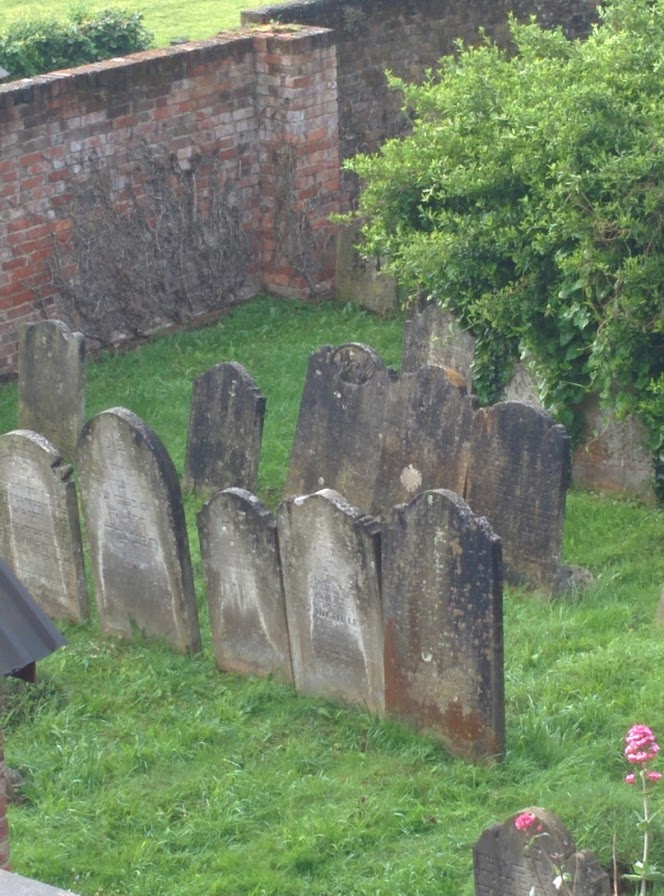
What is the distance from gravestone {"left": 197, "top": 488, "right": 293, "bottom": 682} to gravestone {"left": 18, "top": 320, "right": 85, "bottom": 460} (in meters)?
2.95

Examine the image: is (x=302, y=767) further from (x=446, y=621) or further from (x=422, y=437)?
(x=422, y=437)

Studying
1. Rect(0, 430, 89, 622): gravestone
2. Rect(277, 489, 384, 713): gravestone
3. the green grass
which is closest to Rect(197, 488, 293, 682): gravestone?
Rect(277, 489, 384, 713): gravestone

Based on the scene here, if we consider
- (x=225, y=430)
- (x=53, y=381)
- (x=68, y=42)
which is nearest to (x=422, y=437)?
(x=225, y=430)

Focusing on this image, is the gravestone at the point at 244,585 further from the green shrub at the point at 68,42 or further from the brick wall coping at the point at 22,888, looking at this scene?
the green shrub at the point at 68,42

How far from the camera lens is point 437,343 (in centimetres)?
1059

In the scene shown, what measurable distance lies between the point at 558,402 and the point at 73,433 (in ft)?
10.7

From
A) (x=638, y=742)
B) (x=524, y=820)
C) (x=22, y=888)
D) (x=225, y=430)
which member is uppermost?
(x=22, y=888)

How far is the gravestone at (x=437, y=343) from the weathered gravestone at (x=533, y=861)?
509 cm

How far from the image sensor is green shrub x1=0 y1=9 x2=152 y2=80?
16078 mm

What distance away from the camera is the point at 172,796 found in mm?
6730

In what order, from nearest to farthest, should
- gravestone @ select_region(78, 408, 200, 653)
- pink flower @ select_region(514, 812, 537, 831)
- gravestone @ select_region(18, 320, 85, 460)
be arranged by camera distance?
pink flower @ select_region(514, 812, 537, 831)
gravestone @ select_region(78, 408, 200, 653)
gravestone @ select_region(18, 320, 85, 460)

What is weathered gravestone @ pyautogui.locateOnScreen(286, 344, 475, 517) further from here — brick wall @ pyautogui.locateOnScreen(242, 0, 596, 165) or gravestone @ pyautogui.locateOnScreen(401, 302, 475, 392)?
Result: brick wall @ pyautogui.locateOnScreen(242, 0, 596, 165)

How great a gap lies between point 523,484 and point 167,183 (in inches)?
228

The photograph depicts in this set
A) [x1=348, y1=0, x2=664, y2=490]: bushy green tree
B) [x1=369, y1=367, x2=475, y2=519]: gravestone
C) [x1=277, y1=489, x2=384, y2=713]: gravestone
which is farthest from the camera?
[x1=348, y1=0, x2=664, y2=490]: bushy green tree
